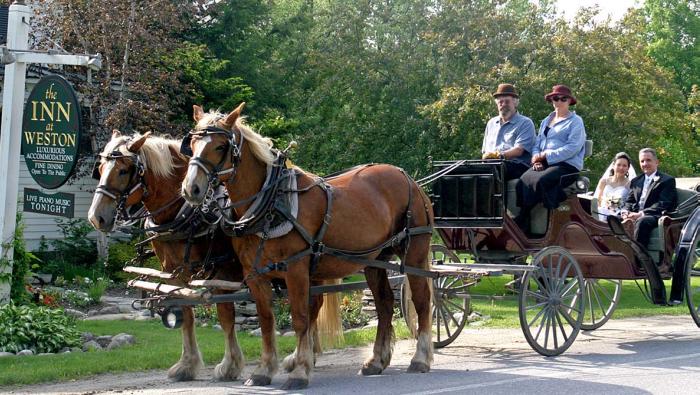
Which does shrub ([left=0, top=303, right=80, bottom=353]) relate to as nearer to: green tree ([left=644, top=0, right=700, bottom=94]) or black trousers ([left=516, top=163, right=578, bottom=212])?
black trousers ([left=516, top=163, right=578, bottom=212])

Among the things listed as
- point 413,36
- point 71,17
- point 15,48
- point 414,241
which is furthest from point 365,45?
point 414,241

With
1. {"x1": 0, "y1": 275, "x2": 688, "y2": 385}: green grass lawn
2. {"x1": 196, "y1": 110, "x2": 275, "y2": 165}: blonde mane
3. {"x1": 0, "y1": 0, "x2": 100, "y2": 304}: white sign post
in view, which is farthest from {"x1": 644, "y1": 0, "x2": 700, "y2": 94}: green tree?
{"x1": 196, "y1": 110, "x2": 275, "y2": 165}: blonde mane

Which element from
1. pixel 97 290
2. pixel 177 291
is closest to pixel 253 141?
pixel 177 291

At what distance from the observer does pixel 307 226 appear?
8.59m

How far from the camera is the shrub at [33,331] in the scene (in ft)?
35.4

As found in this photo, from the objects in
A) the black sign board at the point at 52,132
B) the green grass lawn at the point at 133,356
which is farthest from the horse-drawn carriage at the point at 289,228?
the black sign board at the point at 52,132

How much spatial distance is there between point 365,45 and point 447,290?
57.3 ft

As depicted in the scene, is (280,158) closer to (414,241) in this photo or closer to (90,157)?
(414,241)

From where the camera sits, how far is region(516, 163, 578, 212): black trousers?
10625mm

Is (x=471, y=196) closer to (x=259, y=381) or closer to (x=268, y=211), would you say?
(x=268, y=211)

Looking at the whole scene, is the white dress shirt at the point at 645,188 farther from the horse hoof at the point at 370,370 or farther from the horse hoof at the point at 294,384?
the horse hoof at the point at 294,384

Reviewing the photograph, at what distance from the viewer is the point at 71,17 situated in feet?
59.7

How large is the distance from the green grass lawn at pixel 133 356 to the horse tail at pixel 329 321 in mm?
897

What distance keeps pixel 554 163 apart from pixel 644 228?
1.61 meters
